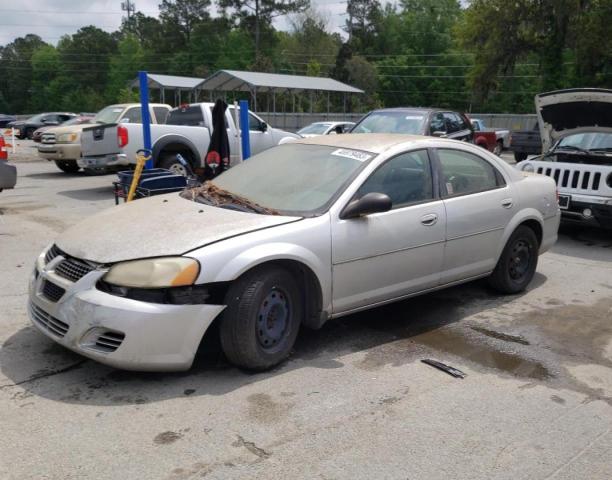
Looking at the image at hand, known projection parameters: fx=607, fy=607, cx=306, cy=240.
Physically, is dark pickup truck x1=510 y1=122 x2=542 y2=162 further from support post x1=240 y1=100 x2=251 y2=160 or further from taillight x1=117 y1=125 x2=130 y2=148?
taillight x1=117 y1=125 x2=130 y2=148

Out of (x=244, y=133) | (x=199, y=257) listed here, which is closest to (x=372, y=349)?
(x=199, y=257)

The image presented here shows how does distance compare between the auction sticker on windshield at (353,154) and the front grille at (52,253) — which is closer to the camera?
the front grille at (52,253)

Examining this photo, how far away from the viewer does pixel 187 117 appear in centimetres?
1277

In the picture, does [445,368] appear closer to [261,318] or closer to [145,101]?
[261,318]

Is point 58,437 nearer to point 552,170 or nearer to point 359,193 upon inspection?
point 359,193

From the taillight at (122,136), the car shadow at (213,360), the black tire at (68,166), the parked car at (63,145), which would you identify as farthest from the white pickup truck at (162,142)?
the car shadow at (213,360)

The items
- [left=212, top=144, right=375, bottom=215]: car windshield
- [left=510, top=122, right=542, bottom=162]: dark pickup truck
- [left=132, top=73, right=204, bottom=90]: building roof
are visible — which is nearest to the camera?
[left=212, top=144, right=375, bottom=215]: car windshield

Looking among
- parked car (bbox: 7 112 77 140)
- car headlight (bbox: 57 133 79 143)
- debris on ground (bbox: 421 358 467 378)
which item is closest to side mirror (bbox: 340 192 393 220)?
debris on ground (bbox: 421 358 467 378)

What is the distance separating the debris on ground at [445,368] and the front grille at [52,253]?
2652 millimetres

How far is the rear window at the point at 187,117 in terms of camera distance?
12.6 meters

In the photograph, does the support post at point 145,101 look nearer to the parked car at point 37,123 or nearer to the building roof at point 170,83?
the parked car at point 37,123

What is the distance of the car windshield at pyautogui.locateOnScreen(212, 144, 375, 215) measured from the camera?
446cm

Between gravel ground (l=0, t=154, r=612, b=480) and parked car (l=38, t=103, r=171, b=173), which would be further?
parked car (l=38, t=103, r=171, b=173)

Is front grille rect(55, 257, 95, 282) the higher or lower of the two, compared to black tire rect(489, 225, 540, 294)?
higher
